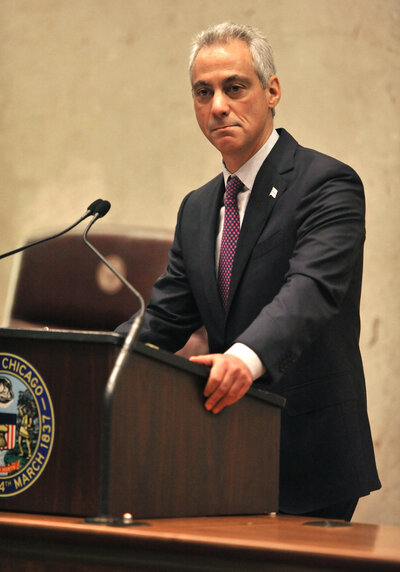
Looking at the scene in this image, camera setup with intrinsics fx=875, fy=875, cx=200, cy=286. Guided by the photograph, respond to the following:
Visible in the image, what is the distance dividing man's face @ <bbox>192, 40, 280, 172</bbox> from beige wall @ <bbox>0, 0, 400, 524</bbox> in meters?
1.70

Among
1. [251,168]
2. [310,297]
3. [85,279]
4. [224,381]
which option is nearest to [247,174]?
[251,168]

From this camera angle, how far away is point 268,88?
1989mm

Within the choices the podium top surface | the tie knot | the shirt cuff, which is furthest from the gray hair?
the podium top surface

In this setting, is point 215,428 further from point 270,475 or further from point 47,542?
point 47,542

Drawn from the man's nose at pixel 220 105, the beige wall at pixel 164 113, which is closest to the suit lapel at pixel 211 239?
the man's nose at pixel 220 105

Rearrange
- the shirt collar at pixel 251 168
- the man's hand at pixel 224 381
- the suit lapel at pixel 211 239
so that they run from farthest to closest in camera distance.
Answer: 1. the shirt collar at pixel 251 168
2. the suit lapel at pixel 211 239
3. the man's hand at pixel 224 381

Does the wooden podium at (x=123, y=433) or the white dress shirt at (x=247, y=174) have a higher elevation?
the white dress shirt at (x=247, y=174)

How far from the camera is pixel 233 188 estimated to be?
1908 mm

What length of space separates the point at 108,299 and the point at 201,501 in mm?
1844

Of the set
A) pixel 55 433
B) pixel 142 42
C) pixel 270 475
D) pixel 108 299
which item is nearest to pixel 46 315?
pixel 108 299

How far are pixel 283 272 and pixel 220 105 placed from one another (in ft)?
1.28

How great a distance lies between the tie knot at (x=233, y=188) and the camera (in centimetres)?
190

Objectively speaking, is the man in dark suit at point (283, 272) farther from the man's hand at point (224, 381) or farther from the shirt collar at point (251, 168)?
the man's hand at point (224, 381)

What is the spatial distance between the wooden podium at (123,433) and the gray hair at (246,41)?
901 mm
